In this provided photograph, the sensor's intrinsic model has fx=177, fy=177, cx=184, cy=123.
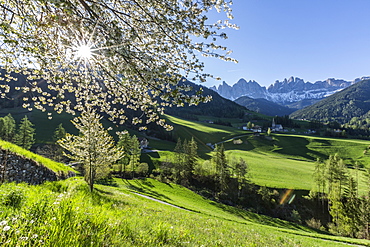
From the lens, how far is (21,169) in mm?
13016

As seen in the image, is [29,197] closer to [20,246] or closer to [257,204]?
[20,246]

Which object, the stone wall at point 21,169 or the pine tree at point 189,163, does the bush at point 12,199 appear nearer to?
the stone wall at point 21,169

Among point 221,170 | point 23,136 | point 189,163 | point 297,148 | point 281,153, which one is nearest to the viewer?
point 23,136

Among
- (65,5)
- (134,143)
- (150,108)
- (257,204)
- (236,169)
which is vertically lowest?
(257,204)

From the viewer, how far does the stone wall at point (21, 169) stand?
12039 millimetres

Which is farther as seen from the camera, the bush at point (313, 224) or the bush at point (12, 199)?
the bush at point (313, 224)

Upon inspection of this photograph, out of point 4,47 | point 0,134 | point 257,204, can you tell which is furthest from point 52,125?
point 4,47

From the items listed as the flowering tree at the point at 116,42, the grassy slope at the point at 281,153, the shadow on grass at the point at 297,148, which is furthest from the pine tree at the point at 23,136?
the shadow on grass at the point at 297,148

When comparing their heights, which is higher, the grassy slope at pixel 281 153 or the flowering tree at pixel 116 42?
the flowering tree at pixel 116 42

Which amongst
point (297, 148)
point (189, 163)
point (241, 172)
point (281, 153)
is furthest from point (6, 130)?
point (297, 148)

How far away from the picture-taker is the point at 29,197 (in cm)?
445

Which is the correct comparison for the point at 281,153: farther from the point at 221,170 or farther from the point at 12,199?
the point at 12,199

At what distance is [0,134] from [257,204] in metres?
79.3

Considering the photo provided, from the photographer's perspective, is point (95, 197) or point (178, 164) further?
point (178, 164)
